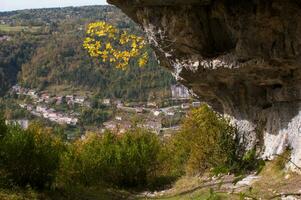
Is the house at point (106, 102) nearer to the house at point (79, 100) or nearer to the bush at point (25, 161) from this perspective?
the house at point (79, 100)

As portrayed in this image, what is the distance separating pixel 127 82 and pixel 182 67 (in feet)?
599

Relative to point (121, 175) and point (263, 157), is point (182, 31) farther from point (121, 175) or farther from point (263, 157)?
point (121, 175)

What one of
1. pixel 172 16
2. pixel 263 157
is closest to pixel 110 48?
pixel 172 16

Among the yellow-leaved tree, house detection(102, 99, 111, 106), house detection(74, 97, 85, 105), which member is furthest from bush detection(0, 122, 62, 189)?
house detection(74, 97, 85, 105)

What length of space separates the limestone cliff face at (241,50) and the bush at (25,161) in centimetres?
580

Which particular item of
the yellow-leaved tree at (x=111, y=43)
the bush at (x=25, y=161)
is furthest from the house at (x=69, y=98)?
the yellow-leaved tree at (x=111, y=43)

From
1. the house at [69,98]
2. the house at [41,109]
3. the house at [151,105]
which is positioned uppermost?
the house at [69,98]

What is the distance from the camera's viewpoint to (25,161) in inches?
623

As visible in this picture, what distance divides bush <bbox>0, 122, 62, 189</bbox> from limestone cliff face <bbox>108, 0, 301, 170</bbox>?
19.0 ft

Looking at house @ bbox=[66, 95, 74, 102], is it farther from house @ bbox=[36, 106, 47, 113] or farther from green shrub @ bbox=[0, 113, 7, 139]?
green shrub @ bbox=[0, 113, 7, 139]

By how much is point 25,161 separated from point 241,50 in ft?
→ 28.6

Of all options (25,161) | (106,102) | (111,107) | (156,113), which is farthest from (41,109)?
(25,161)

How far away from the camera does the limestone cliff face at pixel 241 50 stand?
10312 mm

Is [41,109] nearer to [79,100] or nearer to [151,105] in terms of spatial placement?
[79,100]
